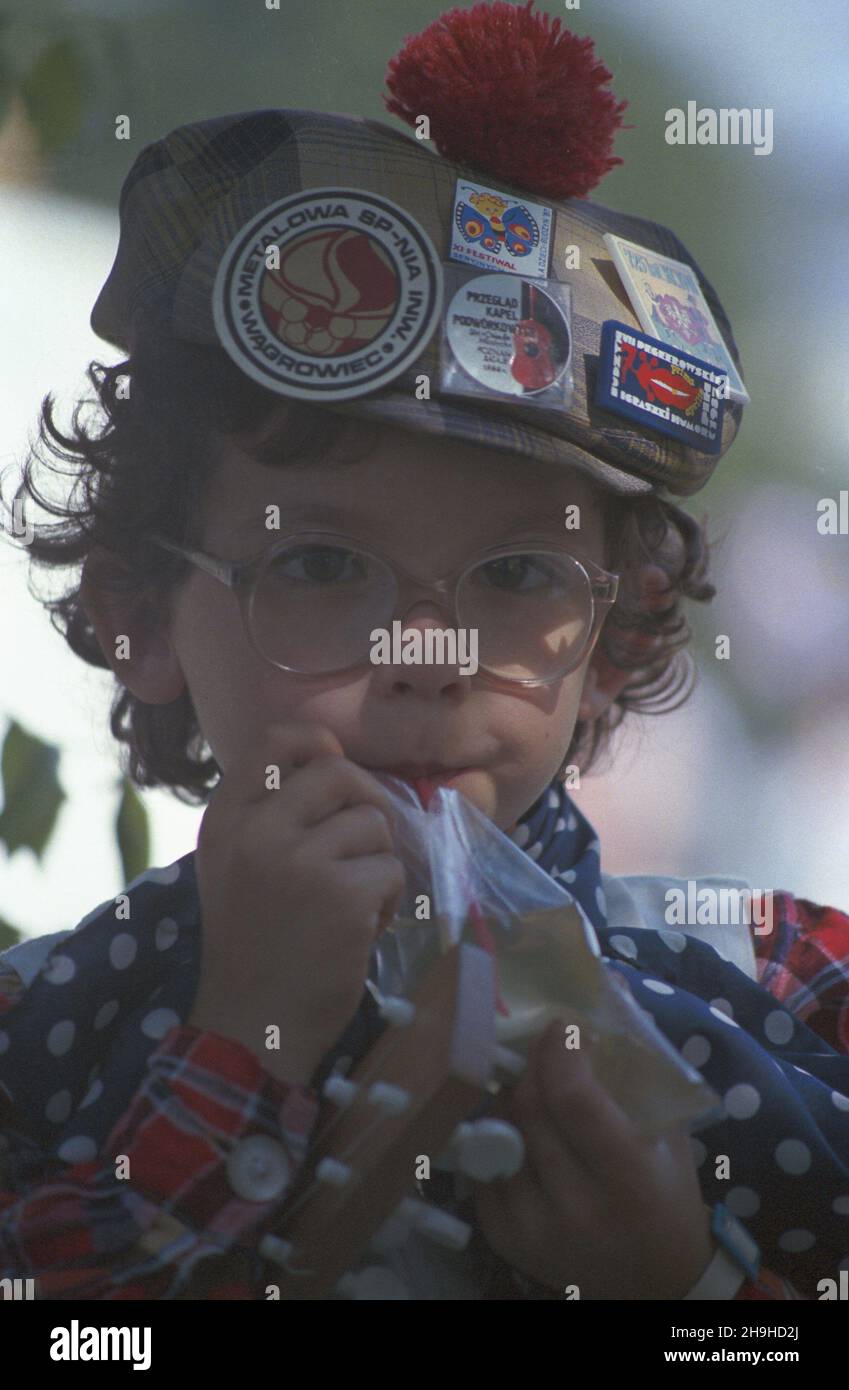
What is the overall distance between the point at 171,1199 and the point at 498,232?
611mm

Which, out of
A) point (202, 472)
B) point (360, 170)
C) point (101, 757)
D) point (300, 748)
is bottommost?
point (300, 748)

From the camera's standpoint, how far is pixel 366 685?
2.79 ft

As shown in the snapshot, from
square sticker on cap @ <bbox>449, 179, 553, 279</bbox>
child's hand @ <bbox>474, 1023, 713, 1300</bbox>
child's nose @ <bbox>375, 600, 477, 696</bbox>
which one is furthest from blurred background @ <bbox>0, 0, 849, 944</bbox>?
child's hand @ <bbox>474, 1023, 713, 1300</bbox>

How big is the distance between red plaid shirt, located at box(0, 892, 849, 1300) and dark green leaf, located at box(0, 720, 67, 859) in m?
0.42

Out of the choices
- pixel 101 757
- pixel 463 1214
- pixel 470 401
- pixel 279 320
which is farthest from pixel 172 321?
pixel 463 1214

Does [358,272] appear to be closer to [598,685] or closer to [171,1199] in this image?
[598,685]

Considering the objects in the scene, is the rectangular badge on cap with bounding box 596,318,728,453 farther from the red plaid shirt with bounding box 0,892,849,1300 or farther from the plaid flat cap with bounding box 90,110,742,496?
the red plaid shirt with bounding box 0,892,849,1300

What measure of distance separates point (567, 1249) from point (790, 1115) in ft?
0.57

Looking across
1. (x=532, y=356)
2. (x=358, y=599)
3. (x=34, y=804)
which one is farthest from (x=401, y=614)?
(x=34, y=804)

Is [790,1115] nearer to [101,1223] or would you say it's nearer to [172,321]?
[101,1223]

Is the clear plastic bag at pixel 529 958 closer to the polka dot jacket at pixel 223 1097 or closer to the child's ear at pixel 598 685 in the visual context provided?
the polka dot jacket at pixel 223 1097

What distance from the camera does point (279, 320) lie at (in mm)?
843

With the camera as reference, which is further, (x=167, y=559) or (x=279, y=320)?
(x=167, y=559)

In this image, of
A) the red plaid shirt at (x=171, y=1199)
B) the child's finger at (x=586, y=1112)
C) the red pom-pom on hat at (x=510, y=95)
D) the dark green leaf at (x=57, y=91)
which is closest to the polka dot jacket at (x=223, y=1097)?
the red plaid shirt at (x=171, y=1199)
